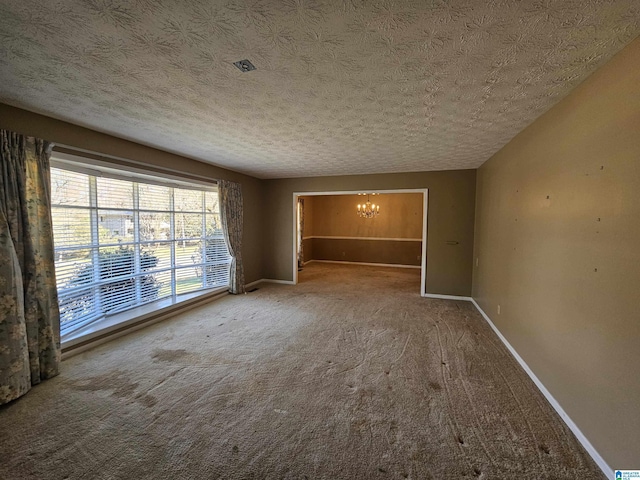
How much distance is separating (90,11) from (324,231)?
8.61 metres

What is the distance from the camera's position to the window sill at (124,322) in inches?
114

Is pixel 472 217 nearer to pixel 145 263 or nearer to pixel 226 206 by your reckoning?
pixel 226 206

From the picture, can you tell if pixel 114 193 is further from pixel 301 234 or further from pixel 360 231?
pixel 360 231

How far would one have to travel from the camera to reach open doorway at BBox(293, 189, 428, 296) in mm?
8680

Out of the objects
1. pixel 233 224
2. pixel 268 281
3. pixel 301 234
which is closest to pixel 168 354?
pixel 233 224

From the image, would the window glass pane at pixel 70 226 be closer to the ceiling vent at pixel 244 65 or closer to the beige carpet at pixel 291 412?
the beige carpet at pixel 291 412

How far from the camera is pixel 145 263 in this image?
3.88 meters

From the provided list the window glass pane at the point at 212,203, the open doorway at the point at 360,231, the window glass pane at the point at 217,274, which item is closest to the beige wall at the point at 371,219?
the open doorway at the point at 360,231

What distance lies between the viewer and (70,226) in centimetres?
292

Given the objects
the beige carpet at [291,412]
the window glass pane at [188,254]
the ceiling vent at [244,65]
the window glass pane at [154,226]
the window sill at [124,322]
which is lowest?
the beige carpet at [291,412]

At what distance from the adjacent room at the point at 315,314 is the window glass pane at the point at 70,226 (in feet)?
0.07

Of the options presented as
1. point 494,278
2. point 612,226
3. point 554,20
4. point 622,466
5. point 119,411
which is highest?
point 554,20

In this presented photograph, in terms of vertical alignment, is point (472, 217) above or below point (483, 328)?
above

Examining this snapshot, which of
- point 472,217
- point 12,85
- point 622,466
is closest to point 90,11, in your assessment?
point 12,85
